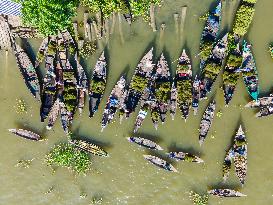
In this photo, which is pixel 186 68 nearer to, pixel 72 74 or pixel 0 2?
pixel 72 74

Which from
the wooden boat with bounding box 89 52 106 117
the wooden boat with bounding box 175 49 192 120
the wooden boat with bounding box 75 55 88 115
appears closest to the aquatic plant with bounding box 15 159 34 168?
the wooden boat with bounding box 89 52 106 117

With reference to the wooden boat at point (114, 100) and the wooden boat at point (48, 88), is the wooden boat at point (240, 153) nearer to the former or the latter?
the wooden boat at point (114, 100)

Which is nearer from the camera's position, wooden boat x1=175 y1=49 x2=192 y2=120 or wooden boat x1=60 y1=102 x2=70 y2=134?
wooden boat x1=175 y1=49 x2=192 y2=120

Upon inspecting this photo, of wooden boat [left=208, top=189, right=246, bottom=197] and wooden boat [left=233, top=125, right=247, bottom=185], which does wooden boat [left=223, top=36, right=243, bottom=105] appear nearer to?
wooden boat [left=233, top=125, right=247, bottom=185]

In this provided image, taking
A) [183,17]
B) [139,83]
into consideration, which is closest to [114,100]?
[139,83]

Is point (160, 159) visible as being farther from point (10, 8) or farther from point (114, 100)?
point (10, 8)

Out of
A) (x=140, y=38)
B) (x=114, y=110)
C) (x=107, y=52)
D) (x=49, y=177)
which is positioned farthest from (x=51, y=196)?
(x=140, y=38)
